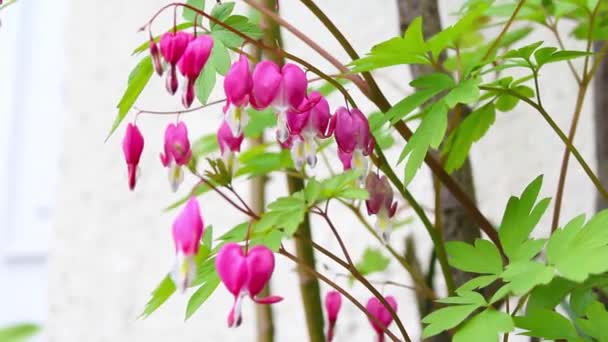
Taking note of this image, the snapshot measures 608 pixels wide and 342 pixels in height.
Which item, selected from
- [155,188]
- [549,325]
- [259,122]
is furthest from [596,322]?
[155,188]

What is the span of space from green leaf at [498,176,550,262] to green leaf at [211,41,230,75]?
204mm

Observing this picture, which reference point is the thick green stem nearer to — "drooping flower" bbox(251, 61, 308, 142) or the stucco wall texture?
"drooping flower" bbox(251, 61, 308, 142)

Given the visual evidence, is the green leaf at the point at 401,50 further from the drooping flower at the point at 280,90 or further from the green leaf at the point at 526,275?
the green leaf at the point at 526,275

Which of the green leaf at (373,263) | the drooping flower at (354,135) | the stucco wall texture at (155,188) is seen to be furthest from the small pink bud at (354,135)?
the stucco wall texture at (155,188)

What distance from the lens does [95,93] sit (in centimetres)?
184

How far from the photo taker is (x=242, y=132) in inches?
16.9

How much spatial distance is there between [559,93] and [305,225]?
731 millimetres

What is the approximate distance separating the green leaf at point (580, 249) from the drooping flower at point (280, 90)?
0.17m

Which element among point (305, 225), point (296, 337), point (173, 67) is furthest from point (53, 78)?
point (173, 67)

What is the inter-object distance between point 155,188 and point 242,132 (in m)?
1.29

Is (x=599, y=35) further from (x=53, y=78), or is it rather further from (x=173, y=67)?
(x=53, y=78)

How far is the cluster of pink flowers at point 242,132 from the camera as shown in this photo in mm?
390

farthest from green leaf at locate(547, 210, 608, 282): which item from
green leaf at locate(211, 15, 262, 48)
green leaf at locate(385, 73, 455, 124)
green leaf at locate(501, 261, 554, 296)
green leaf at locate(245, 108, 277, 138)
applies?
green leaf at locate(245, 108, 277, 138)

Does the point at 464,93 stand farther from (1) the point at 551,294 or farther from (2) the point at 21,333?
(2) the point at 21,333
